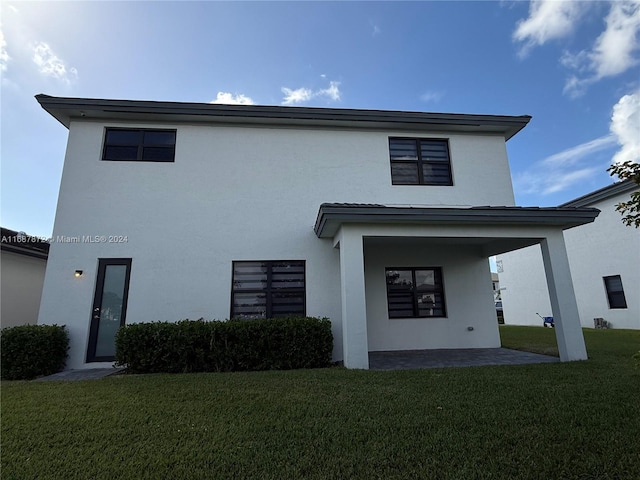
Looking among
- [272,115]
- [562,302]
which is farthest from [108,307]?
[562,302]

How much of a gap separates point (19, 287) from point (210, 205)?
22.2 ft

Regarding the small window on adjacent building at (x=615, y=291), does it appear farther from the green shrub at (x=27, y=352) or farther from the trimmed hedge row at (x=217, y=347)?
the green shrub at (x=27, y=352)

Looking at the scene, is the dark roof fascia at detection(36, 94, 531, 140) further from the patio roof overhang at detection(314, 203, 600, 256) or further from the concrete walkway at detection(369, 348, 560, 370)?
the concrete walkway at detection(369, 348, 560, 370)

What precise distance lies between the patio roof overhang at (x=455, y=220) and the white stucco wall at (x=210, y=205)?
1.69m

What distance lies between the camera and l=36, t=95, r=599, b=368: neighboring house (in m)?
6.43

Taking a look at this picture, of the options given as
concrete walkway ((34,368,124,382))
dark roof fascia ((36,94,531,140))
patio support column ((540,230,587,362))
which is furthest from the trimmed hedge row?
dark roof fascia ((36,94,531,140))

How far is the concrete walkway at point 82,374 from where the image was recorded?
566cm

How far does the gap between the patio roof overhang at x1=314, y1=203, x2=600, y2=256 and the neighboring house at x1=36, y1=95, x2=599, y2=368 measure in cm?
3

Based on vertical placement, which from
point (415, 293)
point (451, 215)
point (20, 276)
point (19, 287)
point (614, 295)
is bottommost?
point (614, 295)

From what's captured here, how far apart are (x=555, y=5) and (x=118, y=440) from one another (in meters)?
14.2

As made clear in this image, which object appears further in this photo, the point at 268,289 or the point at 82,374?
the point at 268,289

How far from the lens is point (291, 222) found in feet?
25.3

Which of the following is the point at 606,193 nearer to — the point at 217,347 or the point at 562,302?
the point at 562,302

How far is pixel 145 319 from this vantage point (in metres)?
6.89
